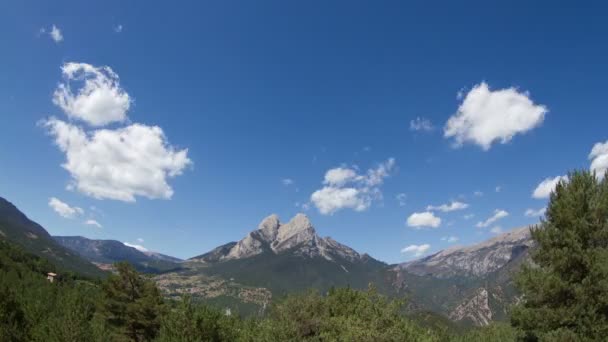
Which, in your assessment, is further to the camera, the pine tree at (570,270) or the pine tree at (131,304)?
the pine tree at (131,304)

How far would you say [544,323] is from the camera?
3216 centimetres

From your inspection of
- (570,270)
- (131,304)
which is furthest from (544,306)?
(131,304)

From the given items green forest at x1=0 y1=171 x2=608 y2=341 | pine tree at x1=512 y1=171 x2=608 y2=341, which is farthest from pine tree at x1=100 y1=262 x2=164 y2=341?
pine tree at x1=512 y1=171 x2=608 y2=341

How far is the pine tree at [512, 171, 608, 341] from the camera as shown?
3041 centimetres

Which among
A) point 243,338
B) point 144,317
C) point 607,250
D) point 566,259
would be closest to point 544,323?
point 566,259

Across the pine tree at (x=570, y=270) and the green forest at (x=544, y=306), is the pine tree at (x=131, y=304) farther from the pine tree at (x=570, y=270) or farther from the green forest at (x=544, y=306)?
the pine tree at (x=570, y=270)

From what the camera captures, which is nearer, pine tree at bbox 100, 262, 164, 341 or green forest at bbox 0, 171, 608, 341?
green forest at bbox 0, 171, 608, 341

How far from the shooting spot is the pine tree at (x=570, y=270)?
99.8 ft

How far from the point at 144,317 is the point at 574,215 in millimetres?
53317

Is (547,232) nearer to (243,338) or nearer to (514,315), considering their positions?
(514,315)

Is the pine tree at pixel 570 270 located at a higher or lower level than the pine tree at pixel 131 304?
higher

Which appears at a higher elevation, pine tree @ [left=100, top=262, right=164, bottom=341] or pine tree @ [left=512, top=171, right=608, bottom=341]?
pine tree @ [left=512, top=171, right=608, bottom=341]

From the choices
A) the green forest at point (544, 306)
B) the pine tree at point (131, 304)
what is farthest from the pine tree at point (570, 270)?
the pine tree at point (131, 304)

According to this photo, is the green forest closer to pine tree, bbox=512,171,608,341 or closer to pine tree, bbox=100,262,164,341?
pine tree, bbox=512,171,608,341
